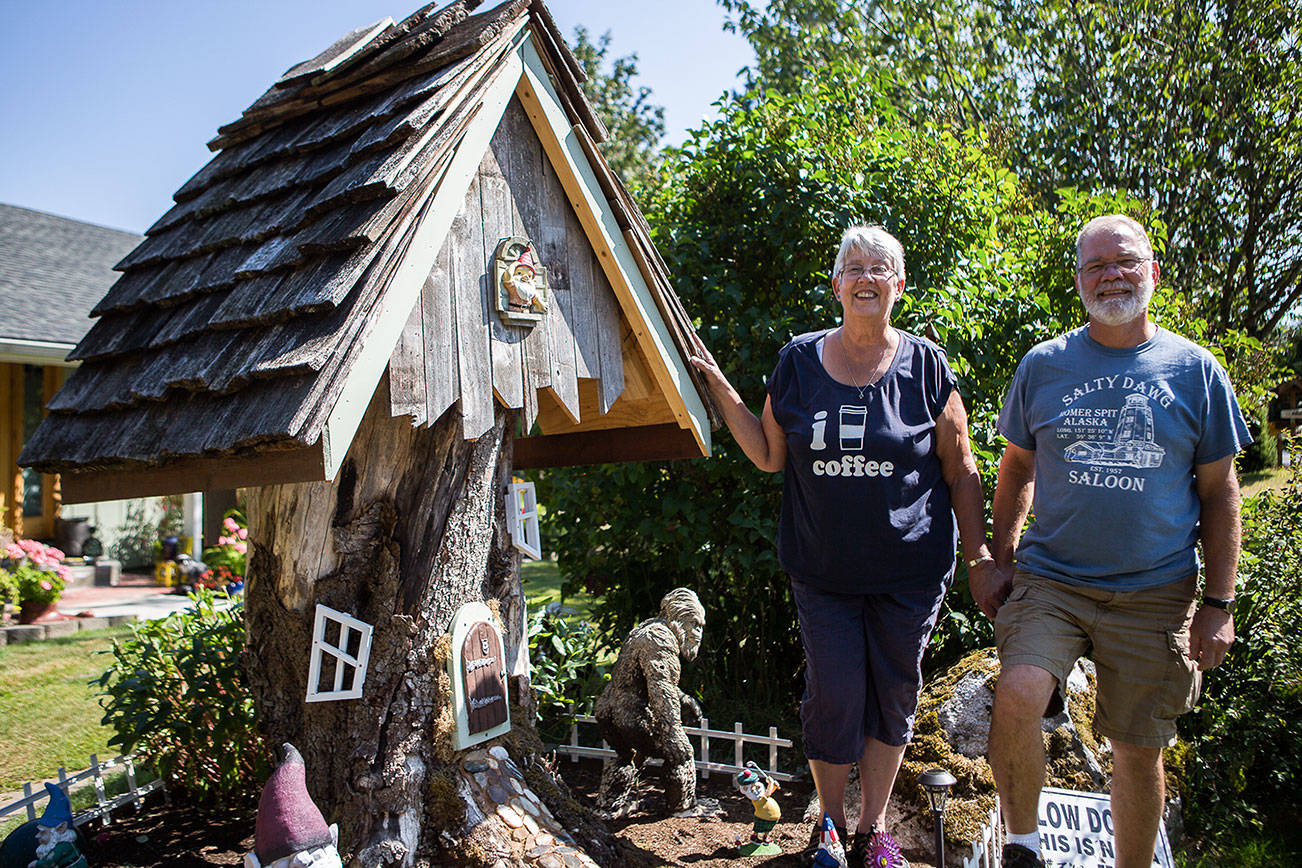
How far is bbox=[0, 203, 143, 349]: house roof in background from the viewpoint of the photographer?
11805 mm

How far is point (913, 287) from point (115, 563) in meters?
12.1

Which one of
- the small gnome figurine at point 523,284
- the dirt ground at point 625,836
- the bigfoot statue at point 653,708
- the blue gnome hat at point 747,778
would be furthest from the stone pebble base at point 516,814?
the small gnome figurine at point 523,284

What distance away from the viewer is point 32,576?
918cm

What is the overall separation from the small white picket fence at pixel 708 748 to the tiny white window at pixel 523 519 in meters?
1.18

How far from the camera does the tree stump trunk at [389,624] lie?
3.06 meters

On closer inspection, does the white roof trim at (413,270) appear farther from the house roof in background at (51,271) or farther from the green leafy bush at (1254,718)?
the house roof in background at (51,271)

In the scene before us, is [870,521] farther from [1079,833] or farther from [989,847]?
[1079,833]

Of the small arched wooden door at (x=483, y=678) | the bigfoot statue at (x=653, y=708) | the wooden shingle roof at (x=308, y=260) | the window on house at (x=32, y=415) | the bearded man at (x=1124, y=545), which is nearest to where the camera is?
the wooden shingle roof at (x=308, y=260)

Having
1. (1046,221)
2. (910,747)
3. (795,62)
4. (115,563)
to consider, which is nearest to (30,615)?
(115,563)

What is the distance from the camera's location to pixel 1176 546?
2834 millimetres

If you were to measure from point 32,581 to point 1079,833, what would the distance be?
31.7ft

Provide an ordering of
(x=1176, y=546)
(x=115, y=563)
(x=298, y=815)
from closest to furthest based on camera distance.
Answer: (x=298, y=815)
(x=1176, y=546)
(x=115, y=563)

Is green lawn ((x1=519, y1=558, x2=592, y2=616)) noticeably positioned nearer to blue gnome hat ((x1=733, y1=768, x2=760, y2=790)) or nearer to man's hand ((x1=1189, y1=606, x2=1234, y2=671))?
blue gnome hat ((x1=733, y1=768, x2=760, y2=790))

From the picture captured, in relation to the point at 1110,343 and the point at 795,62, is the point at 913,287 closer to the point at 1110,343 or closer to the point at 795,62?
the point at 1110,343
